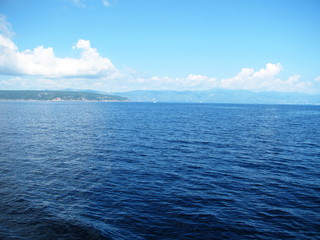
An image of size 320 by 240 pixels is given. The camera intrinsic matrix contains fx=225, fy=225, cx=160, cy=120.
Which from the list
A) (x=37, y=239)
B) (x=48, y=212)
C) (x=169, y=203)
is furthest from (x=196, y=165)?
(x=37, y=239)

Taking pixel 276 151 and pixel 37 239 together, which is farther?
pixel 276 151

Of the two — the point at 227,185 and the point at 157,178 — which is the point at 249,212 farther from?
the point at 157,178

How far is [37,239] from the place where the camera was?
1502 cm

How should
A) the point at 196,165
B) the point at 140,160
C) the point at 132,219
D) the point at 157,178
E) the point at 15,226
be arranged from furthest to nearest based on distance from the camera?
1. the point at 140,160
2. the point at 196,165
3. the point at 157,178
4. the point at 132,219
5. the point at 15,226

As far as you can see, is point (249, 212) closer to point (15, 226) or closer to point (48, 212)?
point (48, 212)

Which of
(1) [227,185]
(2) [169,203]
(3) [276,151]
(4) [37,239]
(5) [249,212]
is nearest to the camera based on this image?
(4) [37,239]

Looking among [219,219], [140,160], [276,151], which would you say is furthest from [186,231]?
[276,151]

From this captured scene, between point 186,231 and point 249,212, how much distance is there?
6.33 meters

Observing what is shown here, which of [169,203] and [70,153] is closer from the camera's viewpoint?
[169,203]

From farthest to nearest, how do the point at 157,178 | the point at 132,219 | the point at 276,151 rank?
the point at 276,151 < the point at 157,178 < the point at 132,219

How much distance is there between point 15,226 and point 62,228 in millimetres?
3373

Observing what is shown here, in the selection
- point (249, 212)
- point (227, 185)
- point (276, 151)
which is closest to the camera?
point (249, 212)

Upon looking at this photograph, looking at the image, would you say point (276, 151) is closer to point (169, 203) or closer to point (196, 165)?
point (196, 165)

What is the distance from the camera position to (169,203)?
20641mm
